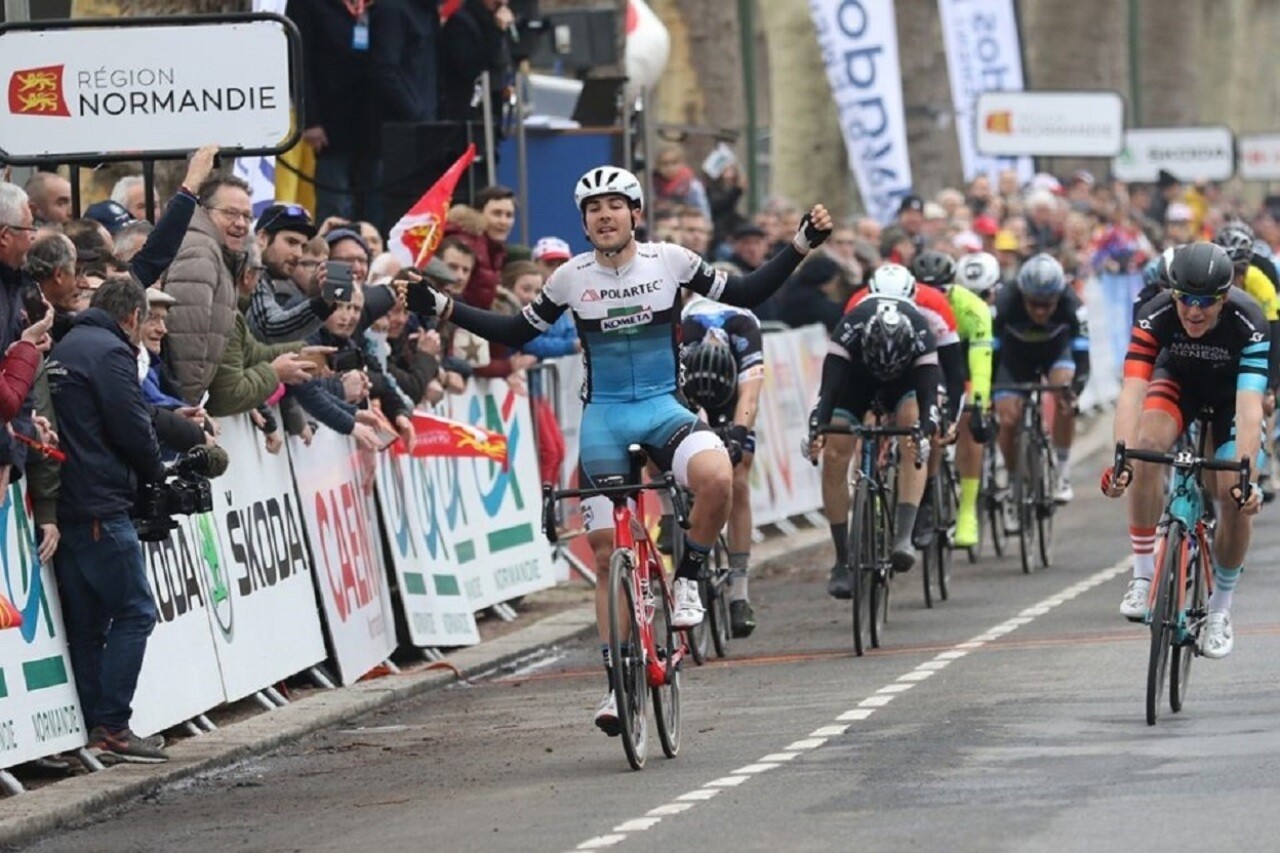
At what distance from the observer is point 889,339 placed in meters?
17.7

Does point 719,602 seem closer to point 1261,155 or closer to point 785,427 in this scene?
point 785,427

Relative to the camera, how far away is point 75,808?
11.6 meters

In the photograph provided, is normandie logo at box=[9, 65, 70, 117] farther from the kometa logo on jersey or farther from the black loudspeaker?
the black loudspeaker

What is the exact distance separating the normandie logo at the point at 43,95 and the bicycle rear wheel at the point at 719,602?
4160 mm

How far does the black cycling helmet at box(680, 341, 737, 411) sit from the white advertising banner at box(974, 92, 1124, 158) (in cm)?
2081

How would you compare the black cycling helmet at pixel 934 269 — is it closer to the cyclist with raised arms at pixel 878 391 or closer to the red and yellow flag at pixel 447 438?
the cyclist with raised arms at pixel 878 391

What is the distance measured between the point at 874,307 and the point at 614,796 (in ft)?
22.5

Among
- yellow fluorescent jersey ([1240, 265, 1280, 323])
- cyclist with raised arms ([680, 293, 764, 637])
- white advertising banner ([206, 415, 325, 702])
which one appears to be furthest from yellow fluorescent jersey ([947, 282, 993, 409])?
white advertising banner ([206, 415, 325, 702])

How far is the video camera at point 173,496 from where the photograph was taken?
12.8m

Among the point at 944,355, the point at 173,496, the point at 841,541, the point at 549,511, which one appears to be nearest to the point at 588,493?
the point at 549,511

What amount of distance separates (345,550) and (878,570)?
2.71 m

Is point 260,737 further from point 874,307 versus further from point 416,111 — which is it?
point 416,111

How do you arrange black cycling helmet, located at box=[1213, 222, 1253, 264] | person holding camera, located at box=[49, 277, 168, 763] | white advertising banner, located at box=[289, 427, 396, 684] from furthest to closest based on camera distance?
black cycling helmet, located at box=[1213, 222, 1253, 264] → white advertising banner, located at box=[289, 427, 396, 684] → person holding camera, located at box=[49, 277, 168, 763]

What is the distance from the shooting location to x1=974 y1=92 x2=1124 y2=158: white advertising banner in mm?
37188
